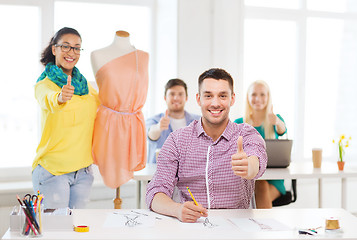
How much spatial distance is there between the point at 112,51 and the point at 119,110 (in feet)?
1.17

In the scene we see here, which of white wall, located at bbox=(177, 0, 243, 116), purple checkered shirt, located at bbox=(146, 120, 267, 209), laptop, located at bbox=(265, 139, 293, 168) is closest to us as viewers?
purple checkered shirt, located at bbox=(146, 120, 267, 209)

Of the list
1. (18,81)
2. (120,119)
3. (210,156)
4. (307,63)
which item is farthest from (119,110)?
(307,63)

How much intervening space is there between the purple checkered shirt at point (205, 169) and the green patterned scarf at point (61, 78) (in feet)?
2.36

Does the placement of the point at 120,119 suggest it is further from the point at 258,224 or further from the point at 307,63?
the point at 307,63

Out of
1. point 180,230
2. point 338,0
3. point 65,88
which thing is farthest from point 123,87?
point 338,0

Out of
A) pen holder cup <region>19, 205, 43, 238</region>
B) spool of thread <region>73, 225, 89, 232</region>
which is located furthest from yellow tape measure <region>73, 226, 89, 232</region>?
pen holder cup <region>19, 205, 43, 238</region>

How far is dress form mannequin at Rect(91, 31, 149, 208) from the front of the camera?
9.32 feet

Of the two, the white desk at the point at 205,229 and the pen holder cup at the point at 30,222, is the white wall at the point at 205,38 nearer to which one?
the white desk at the point at 205,229

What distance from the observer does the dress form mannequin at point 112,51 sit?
2844 millimetres

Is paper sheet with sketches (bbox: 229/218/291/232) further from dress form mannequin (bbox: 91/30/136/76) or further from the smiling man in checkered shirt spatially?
dress form mannequin (bbox: 91/30/136/76)

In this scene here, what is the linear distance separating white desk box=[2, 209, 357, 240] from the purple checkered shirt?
12cm

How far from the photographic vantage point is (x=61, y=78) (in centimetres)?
269

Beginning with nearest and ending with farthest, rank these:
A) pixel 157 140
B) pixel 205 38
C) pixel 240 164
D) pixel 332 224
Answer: pixel 332 224, pixel 240 164, pixel 157 140, pixel 205 38

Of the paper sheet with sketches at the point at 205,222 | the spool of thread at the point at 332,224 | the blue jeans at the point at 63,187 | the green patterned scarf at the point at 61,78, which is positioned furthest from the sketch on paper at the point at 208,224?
the green patterned scarf at the point at 61,78
